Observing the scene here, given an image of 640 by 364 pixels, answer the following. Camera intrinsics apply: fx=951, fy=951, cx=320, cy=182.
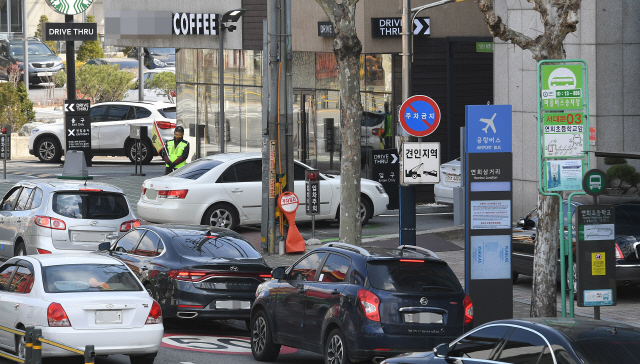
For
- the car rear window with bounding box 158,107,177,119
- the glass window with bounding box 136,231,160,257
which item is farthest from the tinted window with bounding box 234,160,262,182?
the car rear window with bounding box 158,107,177,119

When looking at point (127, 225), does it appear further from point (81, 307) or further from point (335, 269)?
point (335, 269)

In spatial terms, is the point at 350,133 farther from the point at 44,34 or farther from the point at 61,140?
the point at 61,140

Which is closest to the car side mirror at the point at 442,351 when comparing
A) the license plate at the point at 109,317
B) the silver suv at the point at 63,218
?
the license plate at the point at 109,317

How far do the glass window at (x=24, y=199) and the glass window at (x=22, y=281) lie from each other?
19.7 feet

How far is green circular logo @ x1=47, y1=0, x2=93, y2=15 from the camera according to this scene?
2633cm

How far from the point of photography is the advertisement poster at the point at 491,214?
12008 millimetres

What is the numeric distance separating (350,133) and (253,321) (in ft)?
16.0

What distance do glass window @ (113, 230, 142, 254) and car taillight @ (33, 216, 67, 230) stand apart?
2.28m

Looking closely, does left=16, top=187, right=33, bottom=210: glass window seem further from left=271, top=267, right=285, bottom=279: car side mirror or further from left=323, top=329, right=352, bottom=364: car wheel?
left=323, top=329, right=352, bottom=364: car wheel

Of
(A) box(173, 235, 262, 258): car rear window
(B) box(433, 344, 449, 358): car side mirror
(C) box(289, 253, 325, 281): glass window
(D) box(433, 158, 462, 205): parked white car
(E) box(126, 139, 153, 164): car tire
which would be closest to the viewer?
(B) box(433, 344, 449, 358): car side mirror

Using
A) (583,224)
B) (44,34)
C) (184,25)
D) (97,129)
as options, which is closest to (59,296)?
(583,224)

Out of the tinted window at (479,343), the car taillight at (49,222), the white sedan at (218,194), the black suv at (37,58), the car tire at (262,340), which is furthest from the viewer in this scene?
the black suv at (37,58)

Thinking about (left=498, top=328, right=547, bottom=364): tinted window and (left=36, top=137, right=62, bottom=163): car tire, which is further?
(left=36, top=137, right=62, bottom=163): car tire

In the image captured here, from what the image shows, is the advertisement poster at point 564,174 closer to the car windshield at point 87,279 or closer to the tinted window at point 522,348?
the tinted window at point 522,348
